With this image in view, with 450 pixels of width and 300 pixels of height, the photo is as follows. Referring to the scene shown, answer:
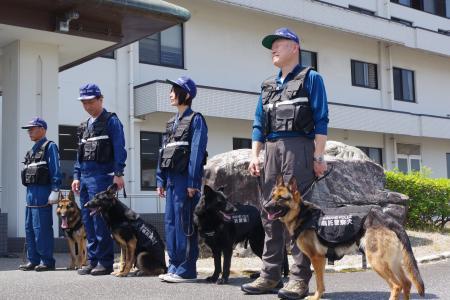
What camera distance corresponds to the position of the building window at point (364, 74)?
25188 millimetres

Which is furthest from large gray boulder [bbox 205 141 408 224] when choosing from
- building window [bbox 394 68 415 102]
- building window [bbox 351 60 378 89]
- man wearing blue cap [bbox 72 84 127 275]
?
building window [bbox 394 68 415 102]

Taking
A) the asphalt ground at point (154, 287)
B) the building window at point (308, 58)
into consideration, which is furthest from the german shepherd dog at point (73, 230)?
the building window at point (308, 58)

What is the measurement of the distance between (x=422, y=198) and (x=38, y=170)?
970 centimetres

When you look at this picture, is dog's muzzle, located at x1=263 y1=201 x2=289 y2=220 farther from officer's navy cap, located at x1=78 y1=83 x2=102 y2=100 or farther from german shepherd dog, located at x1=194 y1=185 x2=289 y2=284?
officer's navy cap, located at x1=78 y1=83 x2=102 y2=100

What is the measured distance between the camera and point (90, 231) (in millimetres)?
7859

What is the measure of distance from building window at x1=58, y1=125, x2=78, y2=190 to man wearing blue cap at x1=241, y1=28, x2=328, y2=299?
38.2 ft

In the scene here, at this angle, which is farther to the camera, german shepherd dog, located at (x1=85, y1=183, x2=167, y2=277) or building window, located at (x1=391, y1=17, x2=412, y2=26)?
building window, located at (x1=391, y1=17, x2=412, y2=26)

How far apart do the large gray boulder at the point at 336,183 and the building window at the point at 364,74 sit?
14209 mm

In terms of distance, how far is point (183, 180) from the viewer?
6.92 metres

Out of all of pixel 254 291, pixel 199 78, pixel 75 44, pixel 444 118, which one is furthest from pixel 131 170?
pixel 444 118

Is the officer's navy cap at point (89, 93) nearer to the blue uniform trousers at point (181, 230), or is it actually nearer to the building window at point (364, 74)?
the blue uniform trousers at point (181, 230)

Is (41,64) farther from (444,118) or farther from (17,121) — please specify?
(444,118)

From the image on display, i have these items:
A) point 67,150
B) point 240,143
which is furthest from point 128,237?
point 240,143

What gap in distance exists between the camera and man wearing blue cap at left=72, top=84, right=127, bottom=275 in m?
7.64
